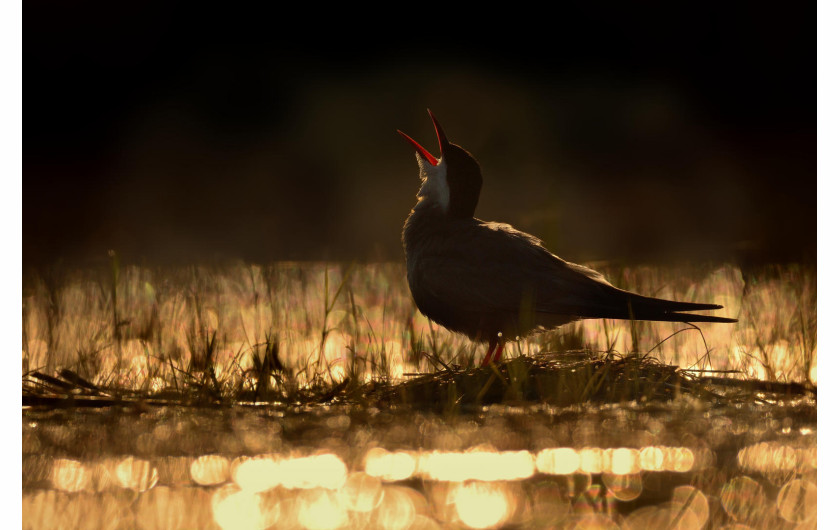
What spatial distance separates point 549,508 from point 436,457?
0.53 m

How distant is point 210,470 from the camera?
283 cm

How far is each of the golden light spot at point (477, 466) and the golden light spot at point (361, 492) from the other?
0.17 metres

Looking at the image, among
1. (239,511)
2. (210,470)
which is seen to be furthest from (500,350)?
(239,511)

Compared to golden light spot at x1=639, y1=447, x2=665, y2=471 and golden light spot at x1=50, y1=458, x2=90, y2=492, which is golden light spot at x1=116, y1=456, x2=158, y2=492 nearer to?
golden light spot at x1=50, y1=458, x2=90, y2=492

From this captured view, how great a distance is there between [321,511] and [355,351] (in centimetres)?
179

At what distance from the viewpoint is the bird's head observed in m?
5.24

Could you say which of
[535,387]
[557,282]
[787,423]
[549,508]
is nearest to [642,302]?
[557,282]

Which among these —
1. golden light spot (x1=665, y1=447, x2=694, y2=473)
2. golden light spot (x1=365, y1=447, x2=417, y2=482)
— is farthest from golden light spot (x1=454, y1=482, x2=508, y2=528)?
golden light spot (x1=665, y1=447, x2=694, y2=473)

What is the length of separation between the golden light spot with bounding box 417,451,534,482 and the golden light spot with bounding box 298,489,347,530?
326mm

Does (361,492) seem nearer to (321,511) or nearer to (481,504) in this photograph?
(321,511)

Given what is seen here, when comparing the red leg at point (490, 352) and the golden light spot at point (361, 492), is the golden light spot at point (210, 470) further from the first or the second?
the red leg at point (490, 352)

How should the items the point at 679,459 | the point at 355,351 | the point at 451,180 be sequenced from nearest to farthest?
the point at 679,459
the point at 355,351
the point at 451,180

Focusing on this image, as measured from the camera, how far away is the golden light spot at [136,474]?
270 cm

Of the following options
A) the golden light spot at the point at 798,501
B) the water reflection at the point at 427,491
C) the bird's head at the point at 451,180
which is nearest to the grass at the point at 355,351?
the bird's head at the point at 451,180
